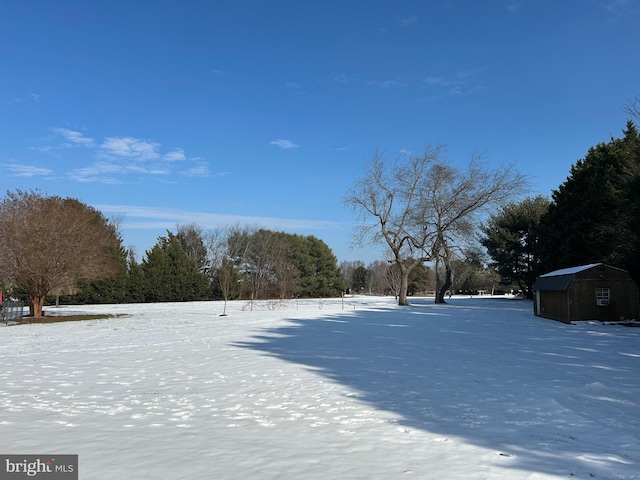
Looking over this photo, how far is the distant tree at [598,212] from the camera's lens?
2448cm

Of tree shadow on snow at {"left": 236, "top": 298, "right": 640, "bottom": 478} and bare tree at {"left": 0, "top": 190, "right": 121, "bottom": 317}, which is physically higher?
bare tree at {"left": 0, "top": 190, "right": 121, "bottom": 317}

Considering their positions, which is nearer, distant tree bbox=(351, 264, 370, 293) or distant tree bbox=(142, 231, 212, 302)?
distant tree bbox=(142, 231, 212, 302)

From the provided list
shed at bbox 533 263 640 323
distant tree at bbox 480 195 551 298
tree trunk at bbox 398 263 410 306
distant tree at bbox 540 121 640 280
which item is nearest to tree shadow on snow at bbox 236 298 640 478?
shed at bbox 533 263 640 323

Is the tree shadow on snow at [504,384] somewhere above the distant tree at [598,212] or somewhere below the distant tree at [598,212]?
below

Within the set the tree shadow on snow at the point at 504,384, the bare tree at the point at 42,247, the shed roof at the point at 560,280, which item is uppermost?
the bare tree at the point at 42,247

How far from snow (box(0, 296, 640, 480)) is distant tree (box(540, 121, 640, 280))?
13853 millimetres

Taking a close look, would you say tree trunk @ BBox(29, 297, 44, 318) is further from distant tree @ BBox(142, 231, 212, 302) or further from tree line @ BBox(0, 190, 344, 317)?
distant tree @ BBox(142, 231, 212, 302)

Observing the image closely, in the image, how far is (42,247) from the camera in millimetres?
25797

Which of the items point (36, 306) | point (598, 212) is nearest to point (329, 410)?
point (36, 306)

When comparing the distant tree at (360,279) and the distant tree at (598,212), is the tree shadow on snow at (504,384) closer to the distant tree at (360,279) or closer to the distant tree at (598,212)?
the distant tree at (598,212)

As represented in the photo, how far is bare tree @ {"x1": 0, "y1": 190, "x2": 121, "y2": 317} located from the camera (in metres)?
25.5

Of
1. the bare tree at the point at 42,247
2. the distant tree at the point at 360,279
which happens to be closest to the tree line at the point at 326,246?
the bare tree at the point at 42,247

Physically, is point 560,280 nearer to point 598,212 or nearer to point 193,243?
point 598,212

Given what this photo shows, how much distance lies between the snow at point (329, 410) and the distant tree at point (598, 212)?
45.4 ft
